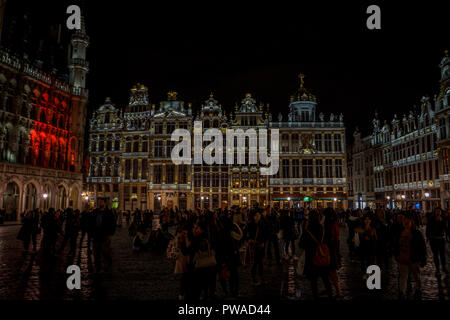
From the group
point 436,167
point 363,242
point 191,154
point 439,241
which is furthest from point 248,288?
point 191,154

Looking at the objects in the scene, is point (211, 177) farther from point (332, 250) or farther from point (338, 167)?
point (332, 250)

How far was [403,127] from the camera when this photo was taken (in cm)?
4697

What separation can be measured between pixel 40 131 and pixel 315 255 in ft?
126

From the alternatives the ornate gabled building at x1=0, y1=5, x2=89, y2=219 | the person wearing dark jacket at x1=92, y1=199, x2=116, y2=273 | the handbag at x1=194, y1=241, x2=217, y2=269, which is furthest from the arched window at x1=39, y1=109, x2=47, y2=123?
the handbag at x1=194, y1=241, x2=217, y2=269

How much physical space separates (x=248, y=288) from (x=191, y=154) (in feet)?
145

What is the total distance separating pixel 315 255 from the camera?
22.8 feet

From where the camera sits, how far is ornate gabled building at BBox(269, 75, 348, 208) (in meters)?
51.2

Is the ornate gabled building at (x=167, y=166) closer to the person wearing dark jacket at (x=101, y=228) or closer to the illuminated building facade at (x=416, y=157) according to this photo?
the illuminated building facade at (x=416, y=157)

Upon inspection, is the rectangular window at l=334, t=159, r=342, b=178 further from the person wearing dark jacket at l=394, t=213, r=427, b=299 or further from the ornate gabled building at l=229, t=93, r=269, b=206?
the person wearing dark jacket at l=394, t=213, r=427, b=299

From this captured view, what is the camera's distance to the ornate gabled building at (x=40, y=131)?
3456 cm

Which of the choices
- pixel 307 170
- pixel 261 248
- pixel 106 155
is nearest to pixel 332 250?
pixel 261 248

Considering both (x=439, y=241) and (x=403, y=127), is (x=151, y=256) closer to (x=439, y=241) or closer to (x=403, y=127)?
(x=439, y=241)

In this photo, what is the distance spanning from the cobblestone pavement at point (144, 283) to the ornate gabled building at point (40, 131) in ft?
84.7
